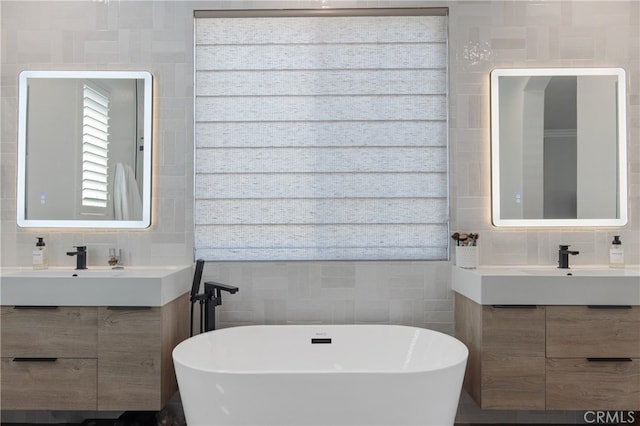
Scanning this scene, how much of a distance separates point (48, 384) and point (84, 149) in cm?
137

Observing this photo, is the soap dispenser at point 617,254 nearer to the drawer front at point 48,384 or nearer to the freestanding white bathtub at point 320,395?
the freestanding white bathtub at point 320,395

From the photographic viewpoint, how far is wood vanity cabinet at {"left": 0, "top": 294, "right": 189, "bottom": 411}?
6.72 feet

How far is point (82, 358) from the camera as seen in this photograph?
6.75 ft

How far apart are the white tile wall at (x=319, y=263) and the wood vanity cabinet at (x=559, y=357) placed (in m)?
0.50

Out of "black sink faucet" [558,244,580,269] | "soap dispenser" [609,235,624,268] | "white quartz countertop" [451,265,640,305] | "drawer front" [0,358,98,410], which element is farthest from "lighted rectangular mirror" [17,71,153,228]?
"soap dispenser" [609,235,624,268]

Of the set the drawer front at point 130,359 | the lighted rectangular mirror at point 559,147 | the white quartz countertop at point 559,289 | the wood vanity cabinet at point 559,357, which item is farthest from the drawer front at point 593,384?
the drawer front at point 130,359

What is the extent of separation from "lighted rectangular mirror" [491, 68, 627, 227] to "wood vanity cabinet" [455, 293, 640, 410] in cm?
68

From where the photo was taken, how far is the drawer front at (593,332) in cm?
204

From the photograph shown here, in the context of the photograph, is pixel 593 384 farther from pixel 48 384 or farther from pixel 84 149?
pixel 84 149

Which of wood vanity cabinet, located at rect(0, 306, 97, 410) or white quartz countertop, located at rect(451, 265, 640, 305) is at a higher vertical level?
white quartz countertop, located at rect(451, 265, 640, 305)

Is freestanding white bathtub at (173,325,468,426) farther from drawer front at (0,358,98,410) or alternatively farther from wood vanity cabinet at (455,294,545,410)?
drawer front at (0,358,98,410)

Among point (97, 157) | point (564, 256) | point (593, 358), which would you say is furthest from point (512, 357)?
point (97, 157)

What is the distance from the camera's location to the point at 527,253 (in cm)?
256

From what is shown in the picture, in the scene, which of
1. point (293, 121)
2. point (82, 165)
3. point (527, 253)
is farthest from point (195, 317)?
point (527, 253)
